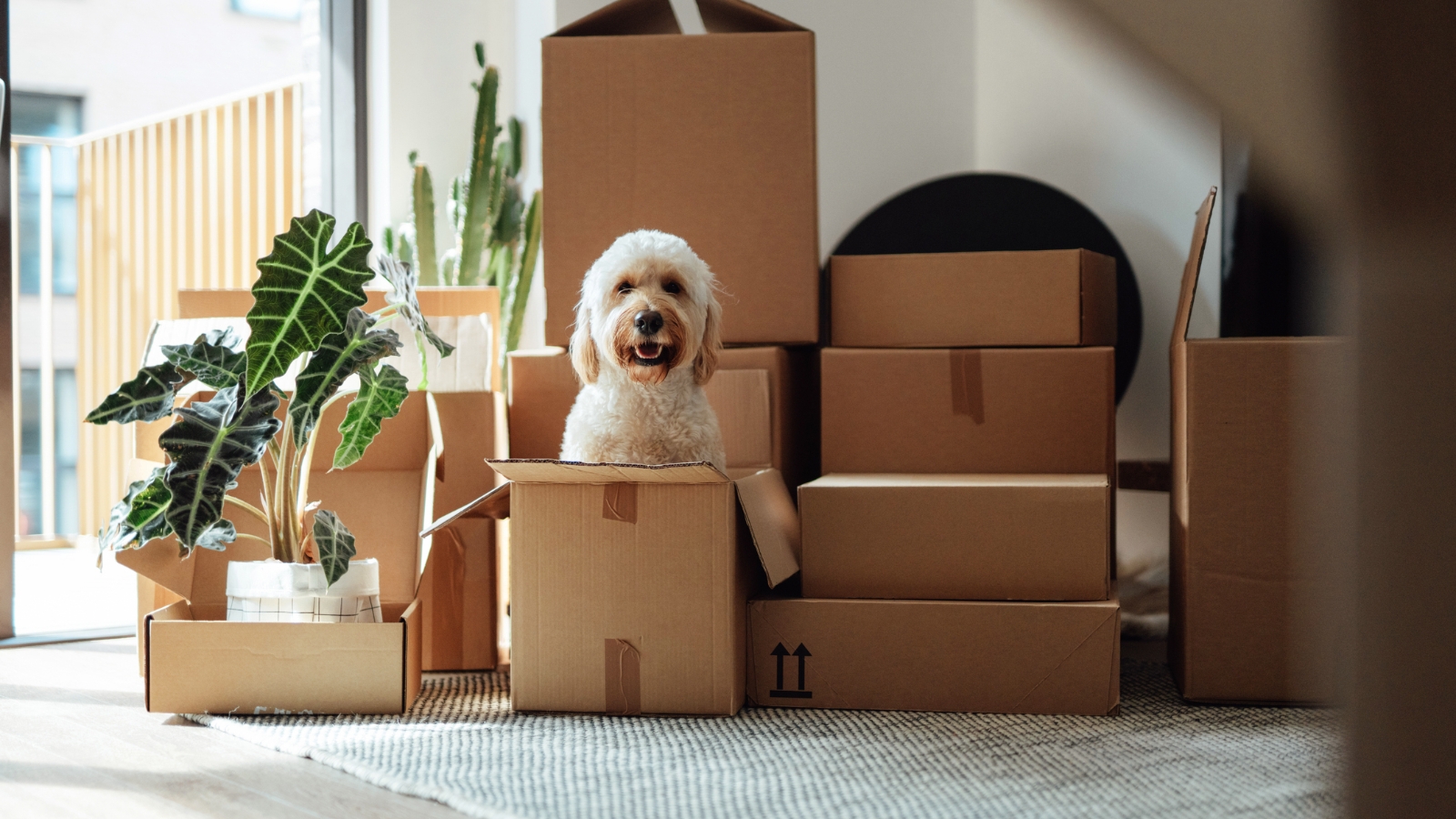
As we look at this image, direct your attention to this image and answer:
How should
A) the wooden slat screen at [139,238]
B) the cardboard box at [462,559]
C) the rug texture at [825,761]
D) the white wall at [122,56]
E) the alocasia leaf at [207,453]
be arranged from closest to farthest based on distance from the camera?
the rug texture at [825,761] → the alocasia leaf at [207,453] → the cardboard box at [462,559] → the wooden slat screen at [139,238] → the white wall at [122,56]

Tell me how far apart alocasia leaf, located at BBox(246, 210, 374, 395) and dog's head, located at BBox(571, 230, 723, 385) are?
1.20 ft

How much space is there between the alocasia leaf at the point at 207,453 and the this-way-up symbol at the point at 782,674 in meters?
0.84

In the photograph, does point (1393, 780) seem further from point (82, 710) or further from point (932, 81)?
point (932, 81)

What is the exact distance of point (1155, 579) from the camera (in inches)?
97.1

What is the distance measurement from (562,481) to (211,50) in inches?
110

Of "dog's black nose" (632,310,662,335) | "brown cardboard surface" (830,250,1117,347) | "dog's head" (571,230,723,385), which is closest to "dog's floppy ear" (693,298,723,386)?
"dog's head" (571,230,723,385)

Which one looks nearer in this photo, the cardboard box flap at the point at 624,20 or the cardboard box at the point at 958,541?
the cardboard box at the point at 958,541

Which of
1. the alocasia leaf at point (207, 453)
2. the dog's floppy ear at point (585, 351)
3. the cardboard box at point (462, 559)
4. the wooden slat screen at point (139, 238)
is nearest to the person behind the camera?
the alocasia leaf at point (207, 453)

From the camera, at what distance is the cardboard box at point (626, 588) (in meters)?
1.70

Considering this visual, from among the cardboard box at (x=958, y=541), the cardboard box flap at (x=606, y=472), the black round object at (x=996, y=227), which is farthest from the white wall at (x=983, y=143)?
the cardboard box flap at (x=606, y=472)

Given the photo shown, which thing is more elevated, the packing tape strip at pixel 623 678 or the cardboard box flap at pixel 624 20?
the cardboard box flap at pixel 624 20

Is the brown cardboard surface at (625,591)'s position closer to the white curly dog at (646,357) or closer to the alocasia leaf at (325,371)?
the white curly dog at (646,357)

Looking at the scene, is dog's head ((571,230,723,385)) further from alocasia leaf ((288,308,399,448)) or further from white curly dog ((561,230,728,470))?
alocasia leaf ((288,308,399,448))

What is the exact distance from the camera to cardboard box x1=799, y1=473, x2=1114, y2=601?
1.73 meters
